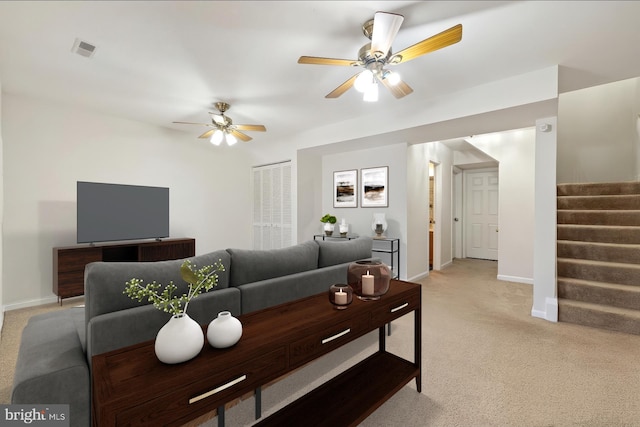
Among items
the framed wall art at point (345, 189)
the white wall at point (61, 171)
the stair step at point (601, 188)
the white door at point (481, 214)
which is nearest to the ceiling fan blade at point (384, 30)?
the framed wall art at point (345, 189)

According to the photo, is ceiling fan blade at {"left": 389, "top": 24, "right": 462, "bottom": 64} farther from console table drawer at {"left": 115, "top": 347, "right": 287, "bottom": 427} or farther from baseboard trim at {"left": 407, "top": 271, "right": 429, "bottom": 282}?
baseboard trim at {"left": 407, "top": 271, "right": 429, "bottom": 282}

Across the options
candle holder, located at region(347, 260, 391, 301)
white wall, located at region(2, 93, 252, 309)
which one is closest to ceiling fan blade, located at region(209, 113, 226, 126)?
white wall, located at region(2, 93, 252, 309)

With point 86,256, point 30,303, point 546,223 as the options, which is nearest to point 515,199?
point 546,223

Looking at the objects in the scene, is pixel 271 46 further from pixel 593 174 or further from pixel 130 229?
pixel 593 174

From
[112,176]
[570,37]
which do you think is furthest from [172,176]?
[570,37]

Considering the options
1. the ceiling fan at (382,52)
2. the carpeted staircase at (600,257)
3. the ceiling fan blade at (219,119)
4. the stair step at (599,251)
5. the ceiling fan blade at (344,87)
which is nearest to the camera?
the ceiling fan at (382,52)

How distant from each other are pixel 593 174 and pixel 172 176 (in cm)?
768

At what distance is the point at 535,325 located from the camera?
2943 millimetres

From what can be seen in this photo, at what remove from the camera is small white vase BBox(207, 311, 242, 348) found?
106cm

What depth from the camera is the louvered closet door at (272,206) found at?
18.1ft

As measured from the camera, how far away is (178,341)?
3.22 ft

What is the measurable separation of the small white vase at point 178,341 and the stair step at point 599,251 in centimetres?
439

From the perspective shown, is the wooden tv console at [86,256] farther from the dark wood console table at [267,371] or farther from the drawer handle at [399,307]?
the drawer handle at [399,307]

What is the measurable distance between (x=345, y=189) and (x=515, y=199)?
2.93m
